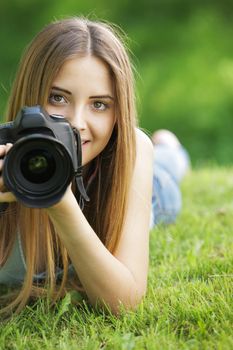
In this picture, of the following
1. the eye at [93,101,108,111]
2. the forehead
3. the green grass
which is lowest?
the green grass

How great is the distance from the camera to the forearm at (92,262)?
4.19ft

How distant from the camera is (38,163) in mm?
1239

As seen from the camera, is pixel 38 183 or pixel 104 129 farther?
pixel 104 129

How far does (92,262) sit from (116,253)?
135 mm

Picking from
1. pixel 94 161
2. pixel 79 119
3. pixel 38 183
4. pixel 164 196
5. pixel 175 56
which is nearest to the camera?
pixel 38 183

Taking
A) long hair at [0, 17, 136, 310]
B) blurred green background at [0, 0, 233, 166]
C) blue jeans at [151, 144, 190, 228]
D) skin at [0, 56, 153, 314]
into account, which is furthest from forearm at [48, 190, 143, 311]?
blurred green background at [0, 0, 233, 166]

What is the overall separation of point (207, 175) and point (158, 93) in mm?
3474

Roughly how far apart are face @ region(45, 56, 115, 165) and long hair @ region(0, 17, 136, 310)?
0.02 metres

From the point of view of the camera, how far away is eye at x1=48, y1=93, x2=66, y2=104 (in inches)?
57.9

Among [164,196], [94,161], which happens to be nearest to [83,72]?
[94,161]

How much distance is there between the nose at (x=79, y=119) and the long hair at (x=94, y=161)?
0.08 meters

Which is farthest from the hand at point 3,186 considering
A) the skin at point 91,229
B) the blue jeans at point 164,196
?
the blue jeans at point 164,196

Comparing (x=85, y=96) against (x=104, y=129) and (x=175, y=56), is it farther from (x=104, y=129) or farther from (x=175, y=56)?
(x=175, y=56)

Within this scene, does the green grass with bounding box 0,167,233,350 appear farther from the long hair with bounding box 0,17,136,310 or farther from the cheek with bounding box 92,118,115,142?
the cheek with bounding box 92,118,115,142
